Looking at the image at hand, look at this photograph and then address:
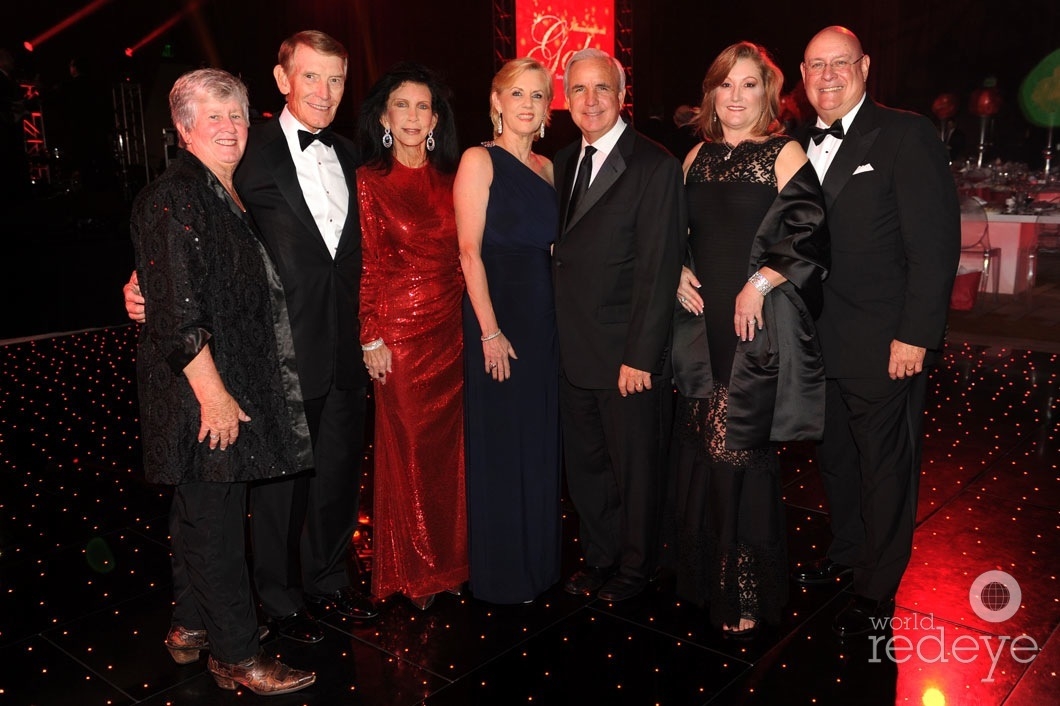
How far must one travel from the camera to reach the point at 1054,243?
395 inches

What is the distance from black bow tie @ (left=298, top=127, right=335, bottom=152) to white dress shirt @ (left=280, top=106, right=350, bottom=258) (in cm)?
1

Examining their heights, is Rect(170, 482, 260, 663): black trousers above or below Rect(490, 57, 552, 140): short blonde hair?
below

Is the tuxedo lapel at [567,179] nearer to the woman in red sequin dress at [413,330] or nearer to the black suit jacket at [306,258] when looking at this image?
the woman in red sequin dress at [413,330]

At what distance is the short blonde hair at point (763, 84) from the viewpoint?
8.09 ft

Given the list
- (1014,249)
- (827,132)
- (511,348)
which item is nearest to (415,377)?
(511,348)

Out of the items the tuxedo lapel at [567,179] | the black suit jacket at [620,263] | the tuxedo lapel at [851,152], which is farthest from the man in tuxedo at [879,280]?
the tuxedo lapel at [567,179]

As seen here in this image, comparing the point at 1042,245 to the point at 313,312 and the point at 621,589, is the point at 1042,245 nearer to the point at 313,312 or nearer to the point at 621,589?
the point at 621,589

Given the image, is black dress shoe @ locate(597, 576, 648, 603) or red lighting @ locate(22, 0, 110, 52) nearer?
black dress shoe @ locate(597, 576, 648, 603)

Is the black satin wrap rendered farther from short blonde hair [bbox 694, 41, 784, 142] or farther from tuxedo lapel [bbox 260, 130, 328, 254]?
tuxedo lapel [bbox 260, 130, 328, 254]

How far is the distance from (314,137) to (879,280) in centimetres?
174

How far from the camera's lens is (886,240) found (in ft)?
8.42

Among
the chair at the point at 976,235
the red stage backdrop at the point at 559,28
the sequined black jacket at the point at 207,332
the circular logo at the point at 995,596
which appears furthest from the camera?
the red stage backdrop at the point at 559,28

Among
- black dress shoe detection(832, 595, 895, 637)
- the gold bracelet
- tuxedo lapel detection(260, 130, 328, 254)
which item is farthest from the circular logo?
tuxedo lapel detection(260, 130, 328, 254)

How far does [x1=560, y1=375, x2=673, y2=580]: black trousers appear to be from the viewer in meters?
2.81
